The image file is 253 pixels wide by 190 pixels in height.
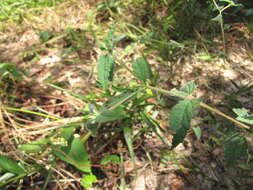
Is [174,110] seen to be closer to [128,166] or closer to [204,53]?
[128,166]

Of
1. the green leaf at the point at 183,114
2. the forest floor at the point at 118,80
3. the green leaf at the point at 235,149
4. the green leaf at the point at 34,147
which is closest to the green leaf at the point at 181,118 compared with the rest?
the green leaf at the point at 183,114

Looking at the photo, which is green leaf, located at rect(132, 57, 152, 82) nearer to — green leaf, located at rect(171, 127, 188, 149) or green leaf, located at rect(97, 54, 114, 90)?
green leaf, located at rect(97, 54, 114, 90)

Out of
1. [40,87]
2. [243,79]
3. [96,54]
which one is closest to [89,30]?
[96,54]

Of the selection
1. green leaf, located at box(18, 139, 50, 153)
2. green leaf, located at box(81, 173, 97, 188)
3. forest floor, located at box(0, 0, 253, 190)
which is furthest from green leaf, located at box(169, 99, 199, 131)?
green leaf, located at box(18, 139, 50, 153)

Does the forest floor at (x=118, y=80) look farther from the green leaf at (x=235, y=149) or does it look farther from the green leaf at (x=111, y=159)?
the green leaf at (x=235, y=149)

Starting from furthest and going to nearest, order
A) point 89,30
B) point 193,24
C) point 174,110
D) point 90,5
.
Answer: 1. point 90,5
2. point 89,30
3. point 193,24
4. point 174,110
